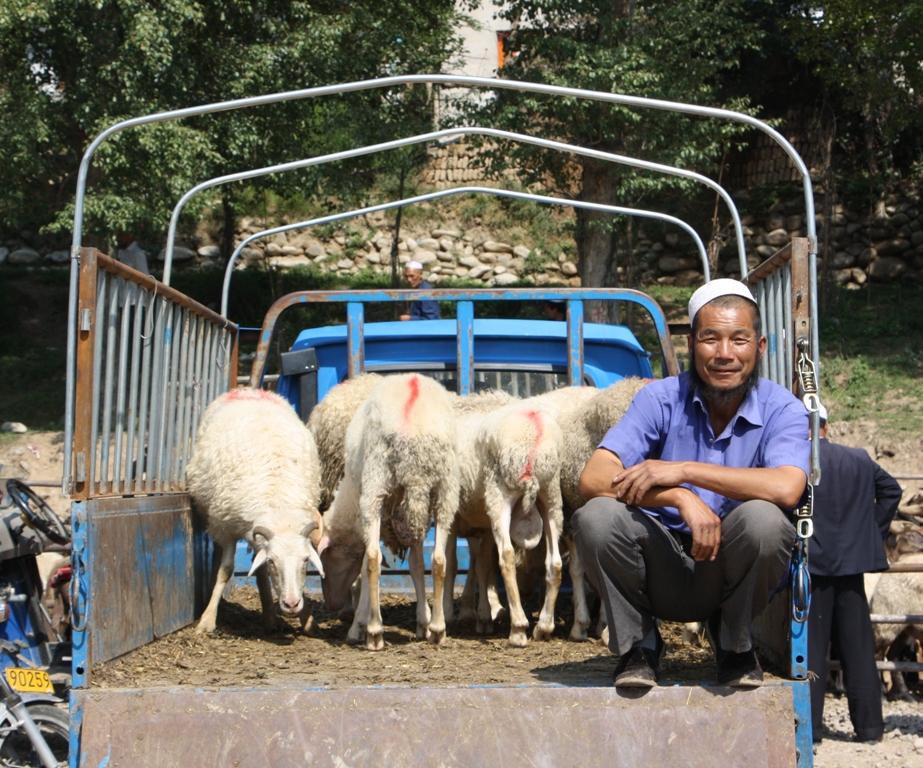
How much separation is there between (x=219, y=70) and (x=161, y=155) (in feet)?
8.19

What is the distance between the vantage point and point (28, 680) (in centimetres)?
455

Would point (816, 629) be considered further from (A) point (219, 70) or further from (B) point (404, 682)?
(A) point (219, 70)

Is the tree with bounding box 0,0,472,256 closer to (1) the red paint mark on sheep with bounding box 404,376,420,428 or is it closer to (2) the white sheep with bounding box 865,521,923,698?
(1) the red paint mark on sheep with bounding box 404,376,420,428

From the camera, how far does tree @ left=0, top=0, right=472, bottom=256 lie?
13727 mm

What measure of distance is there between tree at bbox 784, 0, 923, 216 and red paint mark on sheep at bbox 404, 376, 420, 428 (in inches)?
527

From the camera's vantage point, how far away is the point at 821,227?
68.0 ft

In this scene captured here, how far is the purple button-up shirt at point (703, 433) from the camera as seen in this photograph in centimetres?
345

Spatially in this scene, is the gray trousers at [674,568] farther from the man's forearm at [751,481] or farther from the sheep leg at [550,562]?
the sheep leg at [550,562]

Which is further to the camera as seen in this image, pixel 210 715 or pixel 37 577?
pixel 37 577

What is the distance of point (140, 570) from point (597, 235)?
47.2 ft

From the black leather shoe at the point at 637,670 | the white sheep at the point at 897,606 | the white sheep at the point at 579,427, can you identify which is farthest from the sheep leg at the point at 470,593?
the white sheep at the point at 897,606

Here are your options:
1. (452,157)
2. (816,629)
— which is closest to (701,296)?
(816,629)

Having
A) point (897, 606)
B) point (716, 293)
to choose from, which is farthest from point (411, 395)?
point (897, 606)

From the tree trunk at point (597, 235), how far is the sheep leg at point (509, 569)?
39.3 feet
